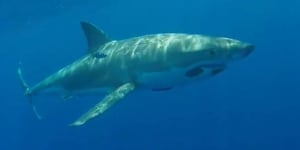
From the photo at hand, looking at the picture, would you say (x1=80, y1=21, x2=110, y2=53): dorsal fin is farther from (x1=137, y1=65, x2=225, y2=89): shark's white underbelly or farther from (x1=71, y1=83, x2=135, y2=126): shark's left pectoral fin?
(x1=137, y1=65, x2=225, y2=89): shark's white underbelly

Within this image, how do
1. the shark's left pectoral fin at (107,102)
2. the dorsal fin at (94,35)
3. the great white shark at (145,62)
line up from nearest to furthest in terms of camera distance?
1. the great white shark at (145,62)
2. the shark's left pectoral fin at (107,102)
3. the dorsal fin at (94,35)

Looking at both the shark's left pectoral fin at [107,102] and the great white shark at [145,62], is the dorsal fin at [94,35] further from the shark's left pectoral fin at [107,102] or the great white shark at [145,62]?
the shark's left pectoral fin at [107,102]

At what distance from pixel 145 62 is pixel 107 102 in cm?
96

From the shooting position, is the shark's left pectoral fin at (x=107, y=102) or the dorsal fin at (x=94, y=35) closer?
the shark's left pectoral fin at (x=107, y=102)

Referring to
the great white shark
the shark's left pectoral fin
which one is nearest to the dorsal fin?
the great white shark

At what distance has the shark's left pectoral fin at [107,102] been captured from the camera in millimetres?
8789

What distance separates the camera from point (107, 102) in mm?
9203

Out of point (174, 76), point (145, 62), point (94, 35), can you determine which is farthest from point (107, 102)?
point (94, 35)

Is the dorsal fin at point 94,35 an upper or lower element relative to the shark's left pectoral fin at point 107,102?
upper

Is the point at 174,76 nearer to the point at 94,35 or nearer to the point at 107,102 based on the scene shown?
the point at 107,102

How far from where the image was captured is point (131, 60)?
9.70 meters

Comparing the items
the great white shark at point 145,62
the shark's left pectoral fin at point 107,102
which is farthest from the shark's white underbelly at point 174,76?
the shark's left pectoral fin at point 107,102

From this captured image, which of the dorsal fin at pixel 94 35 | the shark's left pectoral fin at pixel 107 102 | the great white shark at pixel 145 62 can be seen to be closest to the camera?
the great white shark at pixel 145 62

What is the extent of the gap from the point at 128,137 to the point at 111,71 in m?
13.3
